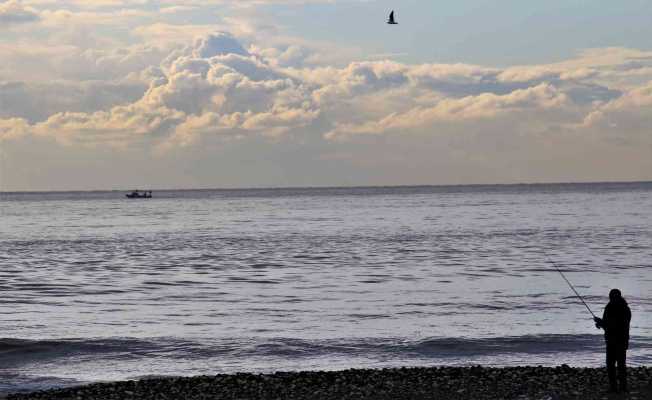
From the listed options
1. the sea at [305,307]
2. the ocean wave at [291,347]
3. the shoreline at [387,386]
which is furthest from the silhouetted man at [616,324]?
the ocean wave at [291,347]

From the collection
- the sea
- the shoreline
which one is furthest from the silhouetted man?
the sea

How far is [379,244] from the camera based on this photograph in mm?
69500

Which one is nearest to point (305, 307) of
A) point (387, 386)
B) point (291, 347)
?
point (291, 347)

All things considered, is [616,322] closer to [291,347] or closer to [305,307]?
[291,347]

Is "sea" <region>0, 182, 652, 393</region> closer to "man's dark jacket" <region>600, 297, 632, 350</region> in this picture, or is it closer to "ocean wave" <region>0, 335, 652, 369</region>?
"ocean wave" <region>0, 335, 652, 369</region>

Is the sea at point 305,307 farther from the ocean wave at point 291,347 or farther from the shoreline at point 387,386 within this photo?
the shoreline at point 387,386

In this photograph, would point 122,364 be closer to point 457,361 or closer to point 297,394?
point 297,394

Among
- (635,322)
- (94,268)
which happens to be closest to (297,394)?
(635,322)

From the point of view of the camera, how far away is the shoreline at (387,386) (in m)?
16.7

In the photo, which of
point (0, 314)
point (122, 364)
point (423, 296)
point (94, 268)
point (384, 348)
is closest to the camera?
point (122, 364)

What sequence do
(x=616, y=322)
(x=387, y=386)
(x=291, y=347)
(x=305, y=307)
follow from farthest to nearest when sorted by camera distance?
1. (x=305, y=307)
2. (x=291, y=347)
3. (x=387, y=386)
4. (x=616, y=322)

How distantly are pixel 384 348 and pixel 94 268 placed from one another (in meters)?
31.3

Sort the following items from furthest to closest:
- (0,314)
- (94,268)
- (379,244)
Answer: (379,244)
(94,268)
(0,314)

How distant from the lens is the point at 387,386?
17.4m
